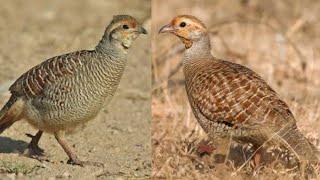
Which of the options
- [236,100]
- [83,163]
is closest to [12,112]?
[83,163]

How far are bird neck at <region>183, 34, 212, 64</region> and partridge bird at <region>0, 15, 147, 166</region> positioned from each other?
45cm

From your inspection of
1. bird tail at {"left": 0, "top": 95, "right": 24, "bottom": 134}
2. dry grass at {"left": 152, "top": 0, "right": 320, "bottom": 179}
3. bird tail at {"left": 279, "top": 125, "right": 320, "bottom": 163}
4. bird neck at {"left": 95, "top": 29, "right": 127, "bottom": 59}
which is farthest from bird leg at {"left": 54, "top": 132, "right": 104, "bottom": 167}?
bird tail at {"left": 279, "top": 125, "right": 320, "bottom": 163}

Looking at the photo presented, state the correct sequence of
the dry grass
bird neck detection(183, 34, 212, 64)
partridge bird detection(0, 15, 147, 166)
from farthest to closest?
bird neck detection(183, 34, 212, 64)
the dry grass
partridge bird detection(0, 15, 147, 166)

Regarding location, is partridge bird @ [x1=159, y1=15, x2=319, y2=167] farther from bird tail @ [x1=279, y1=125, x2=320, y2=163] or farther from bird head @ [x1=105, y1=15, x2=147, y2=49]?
bird head @ [x1=105, y1=15, x2=147, y2=49]

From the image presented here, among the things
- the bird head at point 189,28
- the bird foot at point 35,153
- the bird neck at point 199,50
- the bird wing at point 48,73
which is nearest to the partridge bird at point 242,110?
the bird neck at point 199,50

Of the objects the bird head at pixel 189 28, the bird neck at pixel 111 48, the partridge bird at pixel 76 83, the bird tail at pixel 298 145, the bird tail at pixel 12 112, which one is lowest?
the bird tail at pixel 298 145

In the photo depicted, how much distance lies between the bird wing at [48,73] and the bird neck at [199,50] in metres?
0.80

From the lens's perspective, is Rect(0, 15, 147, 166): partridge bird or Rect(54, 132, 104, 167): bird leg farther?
Rect(54, 132, 104, 167): bird leg

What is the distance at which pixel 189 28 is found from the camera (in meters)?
6.28

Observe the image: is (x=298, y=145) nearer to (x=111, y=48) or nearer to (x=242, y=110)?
(x=242, y=110)

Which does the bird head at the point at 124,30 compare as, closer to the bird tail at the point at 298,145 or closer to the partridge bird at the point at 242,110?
the partridge bird at the point at 242,110

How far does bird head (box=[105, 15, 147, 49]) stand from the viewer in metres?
6.09

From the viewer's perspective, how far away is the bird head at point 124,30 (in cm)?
609

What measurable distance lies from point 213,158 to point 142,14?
5.80 meters
